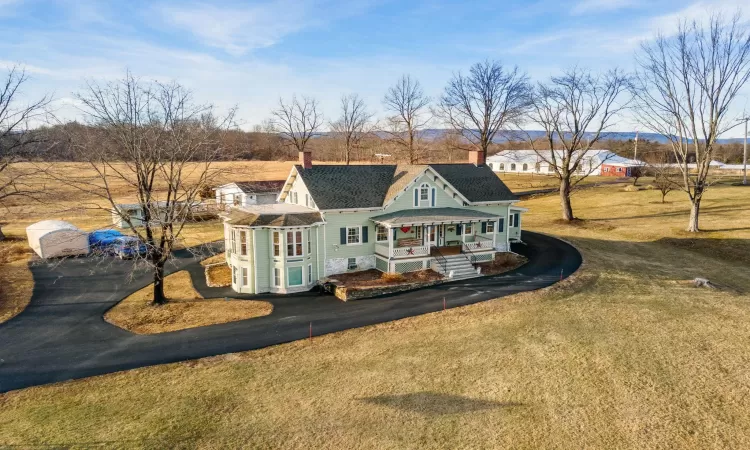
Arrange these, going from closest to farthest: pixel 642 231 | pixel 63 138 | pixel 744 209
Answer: pixel 63 138
pixel 642 231
pixel 744 209

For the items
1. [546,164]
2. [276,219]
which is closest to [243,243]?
[276,219]

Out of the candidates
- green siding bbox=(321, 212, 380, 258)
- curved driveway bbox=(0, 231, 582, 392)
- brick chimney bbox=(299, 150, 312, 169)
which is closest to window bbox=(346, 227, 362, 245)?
green siding bbox=(321, 212, 380, 258)

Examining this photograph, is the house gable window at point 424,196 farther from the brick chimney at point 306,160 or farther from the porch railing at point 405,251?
the brick chimney at point 306,160

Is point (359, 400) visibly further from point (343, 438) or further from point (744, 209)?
point (744, 209)

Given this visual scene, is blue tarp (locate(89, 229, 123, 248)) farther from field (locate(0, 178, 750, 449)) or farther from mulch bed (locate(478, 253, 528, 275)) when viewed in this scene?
mulch bed (locate(478, 253, 528, 275))

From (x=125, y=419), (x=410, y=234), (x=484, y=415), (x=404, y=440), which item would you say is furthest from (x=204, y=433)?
(x=410, y=234)
